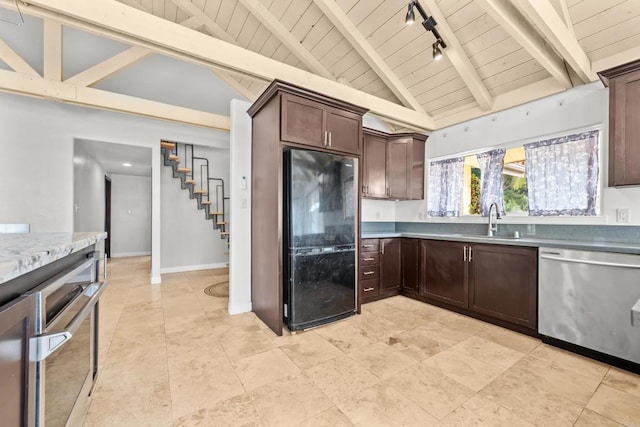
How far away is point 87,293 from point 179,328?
173 centimetres

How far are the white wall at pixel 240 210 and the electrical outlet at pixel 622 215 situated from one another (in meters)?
3.86

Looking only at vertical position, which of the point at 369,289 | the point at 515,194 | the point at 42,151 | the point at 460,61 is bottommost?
the point at 369,289

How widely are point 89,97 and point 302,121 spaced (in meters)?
2.84

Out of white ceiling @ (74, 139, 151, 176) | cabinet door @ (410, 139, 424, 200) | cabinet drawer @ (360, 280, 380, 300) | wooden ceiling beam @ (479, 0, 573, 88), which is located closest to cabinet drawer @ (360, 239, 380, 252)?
cabinet drawer @ (360, 280, 380, 300)

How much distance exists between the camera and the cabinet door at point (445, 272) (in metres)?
3.23

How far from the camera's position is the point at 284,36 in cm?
378

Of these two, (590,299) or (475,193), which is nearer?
(590,299)

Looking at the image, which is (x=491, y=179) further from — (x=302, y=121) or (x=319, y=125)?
(x=302, y=121)

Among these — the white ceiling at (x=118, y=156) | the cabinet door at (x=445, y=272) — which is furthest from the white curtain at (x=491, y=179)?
the white ceiling at (x=118, y=156)

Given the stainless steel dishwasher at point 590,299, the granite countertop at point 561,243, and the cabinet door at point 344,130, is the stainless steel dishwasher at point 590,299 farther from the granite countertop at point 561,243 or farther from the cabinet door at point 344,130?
the cabinet door at point 344,130

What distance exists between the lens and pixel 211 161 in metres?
6.20

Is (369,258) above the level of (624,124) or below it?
below

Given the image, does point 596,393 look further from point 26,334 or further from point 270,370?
point 26,334

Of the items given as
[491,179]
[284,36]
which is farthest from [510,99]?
[284,36]
